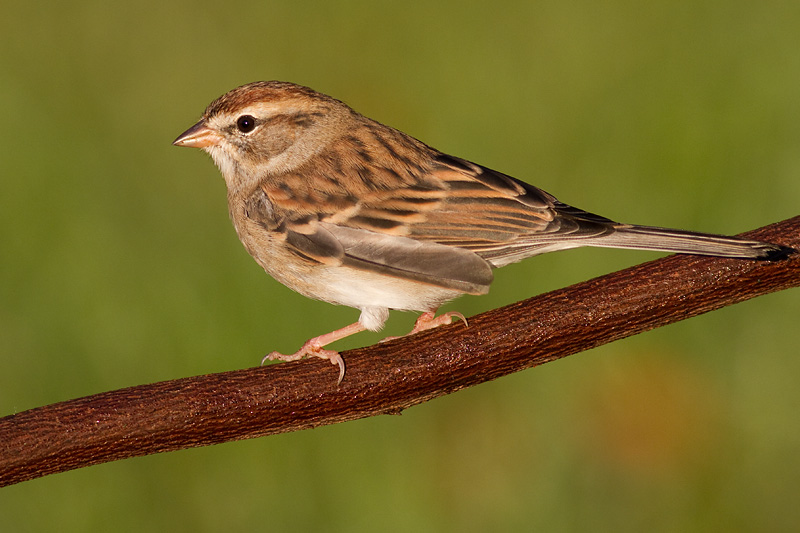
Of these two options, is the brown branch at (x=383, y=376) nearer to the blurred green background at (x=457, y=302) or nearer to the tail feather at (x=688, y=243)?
the tail feather at (x=688, y=243)

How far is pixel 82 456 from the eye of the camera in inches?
121

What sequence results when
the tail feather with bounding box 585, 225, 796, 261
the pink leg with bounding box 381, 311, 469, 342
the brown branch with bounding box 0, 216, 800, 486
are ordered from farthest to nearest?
the pink leg with bounding box 381, 311, 469, 342, the tail feather with bounding box 585, 225, 796, 261, the brown branch with bounding box 0, 216, 800, 486

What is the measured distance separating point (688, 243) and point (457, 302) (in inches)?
100.0

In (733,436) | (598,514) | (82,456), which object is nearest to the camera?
(82,456)

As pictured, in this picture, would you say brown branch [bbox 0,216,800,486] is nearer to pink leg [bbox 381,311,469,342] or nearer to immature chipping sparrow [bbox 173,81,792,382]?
immature chipping sparrow [bbox 173,81,792,382]

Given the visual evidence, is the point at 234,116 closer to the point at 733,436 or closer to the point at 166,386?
the point at 166,386

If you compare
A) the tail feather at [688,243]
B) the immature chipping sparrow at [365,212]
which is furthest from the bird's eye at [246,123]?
the tail feather at [688,243]

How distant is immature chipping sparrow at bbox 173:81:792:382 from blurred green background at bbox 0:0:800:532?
1152mm

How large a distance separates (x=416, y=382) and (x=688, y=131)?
3.89 metres

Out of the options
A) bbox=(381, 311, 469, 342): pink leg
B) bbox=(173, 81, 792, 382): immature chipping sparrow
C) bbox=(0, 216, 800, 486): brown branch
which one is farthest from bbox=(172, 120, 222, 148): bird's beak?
bbox=(0, 216, 800, 486): brown branch

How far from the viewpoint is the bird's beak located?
4.43 m

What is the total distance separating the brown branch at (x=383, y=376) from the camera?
3.07 metres

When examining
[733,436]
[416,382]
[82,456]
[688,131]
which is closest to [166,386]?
[82,456]

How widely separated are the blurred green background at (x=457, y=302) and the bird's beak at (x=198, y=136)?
4.30 feet
